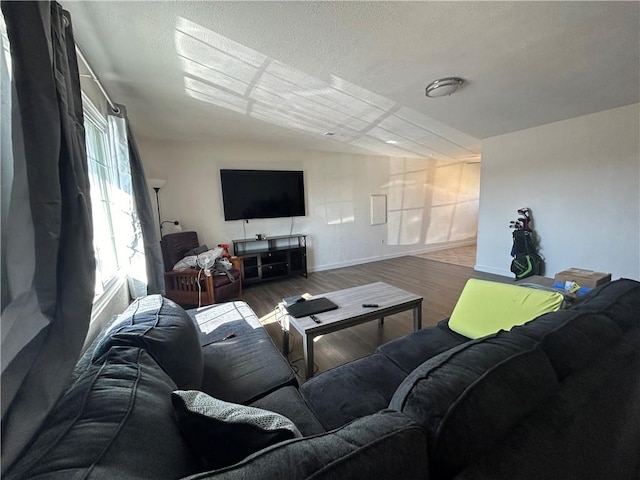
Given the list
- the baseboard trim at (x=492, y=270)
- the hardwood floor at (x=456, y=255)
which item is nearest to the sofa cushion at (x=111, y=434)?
the baseboard trim at (x=492, y=270)

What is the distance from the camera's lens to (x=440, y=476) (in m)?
0.54

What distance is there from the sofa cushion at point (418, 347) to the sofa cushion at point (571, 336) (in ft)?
2.08

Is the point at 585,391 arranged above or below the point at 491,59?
below

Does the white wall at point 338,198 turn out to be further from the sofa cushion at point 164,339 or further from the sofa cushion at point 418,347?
the sofa cushion at point 418,347

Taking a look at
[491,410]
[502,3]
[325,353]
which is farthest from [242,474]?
[502,3]

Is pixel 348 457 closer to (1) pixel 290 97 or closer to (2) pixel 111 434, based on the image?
(2) pixel 111 434

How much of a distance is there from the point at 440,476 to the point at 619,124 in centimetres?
454

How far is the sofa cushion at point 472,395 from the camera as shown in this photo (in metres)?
0.54

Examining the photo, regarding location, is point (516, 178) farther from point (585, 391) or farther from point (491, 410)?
point (491, 410)

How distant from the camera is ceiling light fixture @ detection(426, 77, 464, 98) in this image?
2.37 m

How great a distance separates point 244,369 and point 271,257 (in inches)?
122

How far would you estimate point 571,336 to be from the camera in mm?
819

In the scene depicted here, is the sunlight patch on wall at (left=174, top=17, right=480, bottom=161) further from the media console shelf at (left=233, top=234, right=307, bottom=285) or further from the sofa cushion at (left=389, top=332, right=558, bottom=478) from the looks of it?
the sofa cushion at (left=389, top=332, right=558, bottom=478)

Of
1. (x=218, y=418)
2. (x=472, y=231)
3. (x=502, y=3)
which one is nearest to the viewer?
(x=218, y=418)
